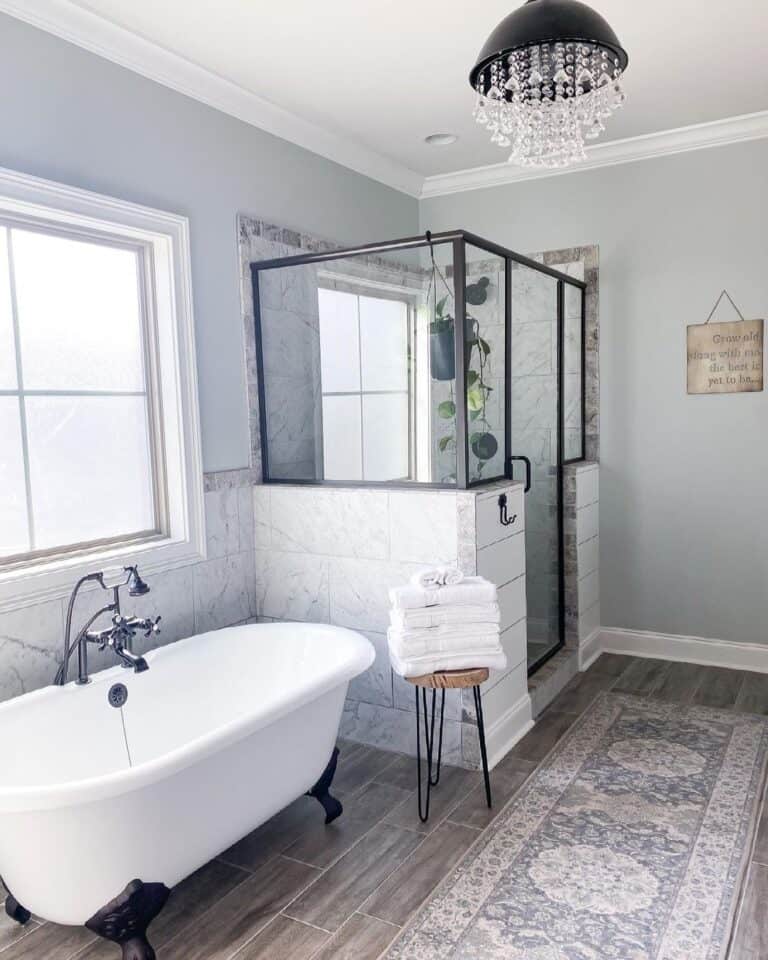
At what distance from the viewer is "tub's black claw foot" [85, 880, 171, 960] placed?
192 centimetres

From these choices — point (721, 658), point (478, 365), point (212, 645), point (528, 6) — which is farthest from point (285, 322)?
point (721, 658)

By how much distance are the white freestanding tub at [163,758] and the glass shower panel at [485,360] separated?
34.0 inches

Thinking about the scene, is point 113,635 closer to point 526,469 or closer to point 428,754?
point 428,754

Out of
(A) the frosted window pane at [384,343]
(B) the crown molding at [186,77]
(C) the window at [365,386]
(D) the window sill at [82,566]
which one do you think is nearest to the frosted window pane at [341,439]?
(C) the window at [365,386]

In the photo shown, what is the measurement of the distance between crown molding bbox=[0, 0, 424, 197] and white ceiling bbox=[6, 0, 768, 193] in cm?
2

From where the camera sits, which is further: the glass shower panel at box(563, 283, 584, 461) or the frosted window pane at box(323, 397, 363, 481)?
the glass shower panel at box(563, 283, 584, 461)

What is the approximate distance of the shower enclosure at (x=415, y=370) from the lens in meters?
2.88

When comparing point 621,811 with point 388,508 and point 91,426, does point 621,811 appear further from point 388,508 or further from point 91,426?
point 91,426

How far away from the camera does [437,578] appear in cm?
260

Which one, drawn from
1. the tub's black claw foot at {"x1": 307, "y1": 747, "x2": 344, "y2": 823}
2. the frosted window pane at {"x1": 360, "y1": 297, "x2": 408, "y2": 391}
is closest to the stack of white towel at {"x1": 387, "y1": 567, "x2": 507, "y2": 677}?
the tub's black claw foot at {"x1": 307, "y1": 747, "x2": 344, "y2": 823}

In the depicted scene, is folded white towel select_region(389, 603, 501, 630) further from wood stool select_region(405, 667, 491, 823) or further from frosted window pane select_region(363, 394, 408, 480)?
frosted window pane select_region(363, 394, 408, 480)

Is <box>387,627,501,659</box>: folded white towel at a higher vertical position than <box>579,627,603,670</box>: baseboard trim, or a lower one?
higher

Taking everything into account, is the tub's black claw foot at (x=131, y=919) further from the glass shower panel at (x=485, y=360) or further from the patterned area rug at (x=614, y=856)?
the glass shower panel at (x=485, y=360)

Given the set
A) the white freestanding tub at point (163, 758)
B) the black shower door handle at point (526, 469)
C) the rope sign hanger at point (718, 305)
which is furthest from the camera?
the rope sign hanger at point (718, 305)
